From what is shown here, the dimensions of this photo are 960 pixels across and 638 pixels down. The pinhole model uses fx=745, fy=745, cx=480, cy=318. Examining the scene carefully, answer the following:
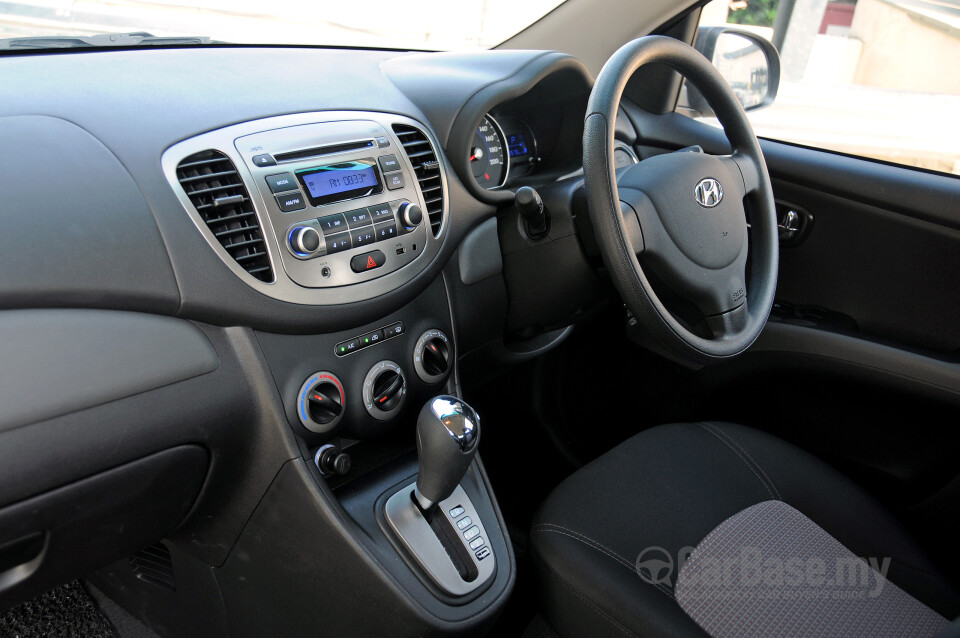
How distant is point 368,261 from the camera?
110cm

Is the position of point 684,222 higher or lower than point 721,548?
higher

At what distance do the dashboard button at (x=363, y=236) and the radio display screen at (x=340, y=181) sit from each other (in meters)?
0.05

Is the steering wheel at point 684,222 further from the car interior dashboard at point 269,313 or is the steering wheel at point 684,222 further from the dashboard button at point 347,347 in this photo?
the dashboard button at point 347,347

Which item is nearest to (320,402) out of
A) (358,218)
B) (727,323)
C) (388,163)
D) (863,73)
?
(358,218)

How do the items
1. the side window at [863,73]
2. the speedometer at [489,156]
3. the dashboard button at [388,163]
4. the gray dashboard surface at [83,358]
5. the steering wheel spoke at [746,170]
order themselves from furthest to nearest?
the side window at [863,73] → the speedometer at [489,156] → the steering wheel spoke at [746,170] → the dashboard button at [388,163] → the gray dashboard surface at [83,358]

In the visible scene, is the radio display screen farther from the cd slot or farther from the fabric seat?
the fabric seat

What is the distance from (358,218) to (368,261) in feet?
0.21

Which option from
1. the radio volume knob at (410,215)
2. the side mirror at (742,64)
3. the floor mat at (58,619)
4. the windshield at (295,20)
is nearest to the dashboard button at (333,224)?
the radio volume knob at (410,215)

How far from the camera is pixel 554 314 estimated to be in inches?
56.1

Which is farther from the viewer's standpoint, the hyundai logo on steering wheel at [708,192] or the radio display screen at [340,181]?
the hyundai logo on steering wheel at [708,192]

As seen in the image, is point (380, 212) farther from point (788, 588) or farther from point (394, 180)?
point (788, 588)

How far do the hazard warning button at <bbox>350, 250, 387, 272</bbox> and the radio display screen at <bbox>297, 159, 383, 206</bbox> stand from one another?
3.4 inches

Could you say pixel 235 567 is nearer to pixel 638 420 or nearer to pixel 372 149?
pixel 372 149

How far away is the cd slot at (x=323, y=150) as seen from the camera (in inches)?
40.6
